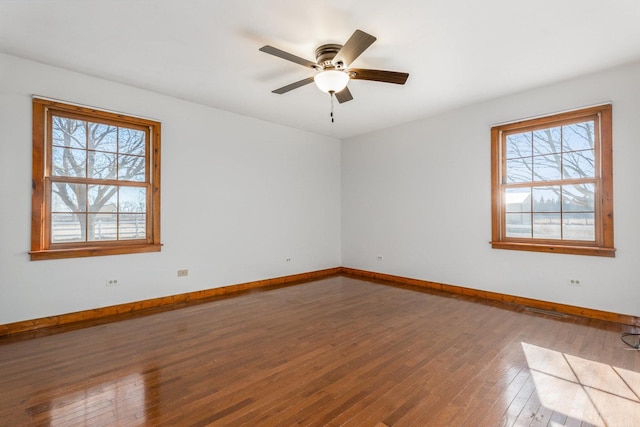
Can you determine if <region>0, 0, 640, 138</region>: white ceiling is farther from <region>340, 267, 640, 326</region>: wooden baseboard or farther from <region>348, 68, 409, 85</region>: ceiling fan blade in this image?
<region>340, 267, 640, 326</region>: wooden baseboard

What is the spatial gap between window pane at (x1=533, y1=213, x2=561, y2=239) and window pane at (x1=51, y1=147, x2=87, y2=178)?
5.79 metres

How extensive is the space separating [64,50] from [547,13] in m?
4.46

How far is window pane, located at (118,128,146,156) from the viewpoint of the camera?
156 inches

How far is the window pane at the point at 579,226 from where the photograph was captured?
12.2 feet

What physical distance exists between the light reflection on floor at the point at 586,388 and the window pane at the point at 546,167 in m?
2.38

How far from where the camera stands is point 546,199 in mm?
4074

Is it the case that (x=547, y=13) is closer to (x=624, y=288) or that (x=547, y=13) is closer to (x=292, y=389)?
(x=624, y=288)

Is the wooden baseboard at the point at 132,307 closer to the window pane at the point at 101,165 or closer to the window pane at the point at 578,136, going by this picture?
the window pane at the point at 101,165

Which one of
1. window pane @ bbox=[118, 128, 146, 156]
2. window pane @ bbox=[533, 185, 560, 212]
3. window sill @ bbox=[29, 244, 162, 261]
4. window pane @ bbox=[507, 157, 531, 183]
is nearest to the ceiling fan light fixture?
window pane @ bbox=[118, 128, 146, 156]

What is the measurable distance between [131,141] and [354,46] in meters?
3.20

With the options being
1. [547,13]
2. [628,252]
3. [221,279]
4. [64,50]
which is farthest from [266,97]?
[628,252]

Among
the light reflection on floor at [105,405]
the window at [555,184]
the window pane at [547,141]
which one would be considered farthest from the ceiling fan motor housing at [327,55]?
the light reflection on floor at [105,405]

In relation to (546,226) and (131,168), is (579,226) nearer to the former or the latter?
(546,226)

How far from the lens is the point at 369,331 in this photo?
10.5 ft
